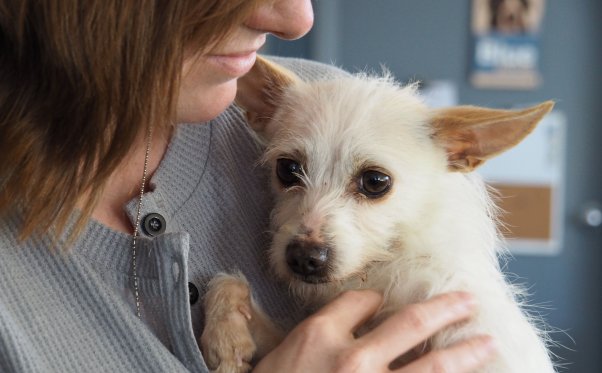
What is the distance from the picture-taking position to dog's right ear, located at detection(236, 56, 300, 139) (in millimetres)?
1372

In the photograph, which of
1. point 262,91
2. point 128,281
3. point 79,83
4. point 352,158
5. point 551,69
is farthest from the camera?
point 551,69

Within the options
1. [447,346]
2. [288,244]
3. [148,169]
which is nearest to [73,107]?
[148,169]

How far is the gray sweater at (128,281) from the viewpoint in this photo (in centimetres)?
99

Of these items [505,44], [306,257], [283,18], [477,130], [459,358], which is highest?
[505,44]

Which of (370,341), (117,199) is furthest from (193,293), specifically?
(370,341)

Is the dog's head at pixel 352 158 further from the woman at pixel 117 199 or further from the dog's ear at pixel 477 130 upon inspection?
the woman at pixel 117 199

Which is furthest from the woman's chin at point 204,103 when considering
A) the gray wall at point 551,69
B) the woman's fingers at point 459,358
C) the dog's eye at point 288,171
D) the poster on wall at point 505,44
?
the poster on wall at point 505,44

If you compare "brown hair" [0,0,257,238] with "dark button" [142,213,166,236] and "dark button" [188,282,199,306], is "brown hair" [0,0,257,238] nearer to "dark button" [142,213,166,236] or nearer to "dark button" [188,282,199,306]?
"dark button" [142,213,166,236]

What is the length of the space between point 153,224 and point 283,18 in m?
0.35

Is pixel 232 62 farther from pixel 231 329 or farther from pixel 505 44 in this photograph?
pixel 505 44

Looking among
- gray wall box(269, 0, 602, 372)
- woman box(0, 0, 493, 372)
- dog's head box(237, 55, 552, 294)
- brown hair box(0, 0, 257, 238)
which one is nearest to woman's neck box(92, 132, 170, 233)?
woman box(0, 0, 493, 372)

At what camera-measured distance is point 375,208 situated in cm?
127

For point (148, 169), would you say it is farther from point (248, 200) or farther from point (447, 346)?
point (447, 346)

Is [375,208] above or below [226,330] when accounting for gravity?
above
